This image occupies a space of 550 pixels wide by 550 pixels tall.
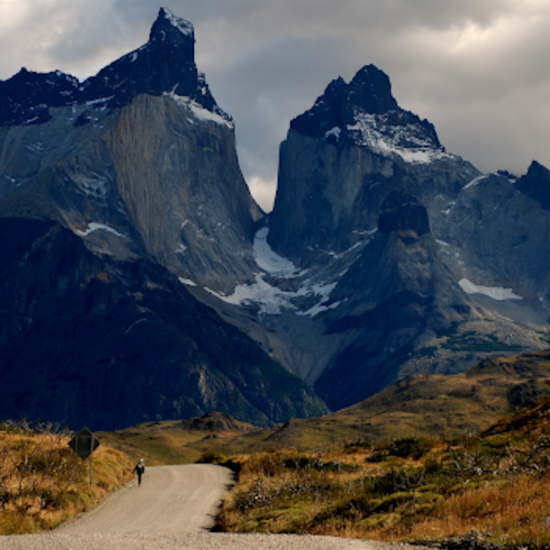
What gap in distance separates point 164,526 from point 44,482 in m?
7.93

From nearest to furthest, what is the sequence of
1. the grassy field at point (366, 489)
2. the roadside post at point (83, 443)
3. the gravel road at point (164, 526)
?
the gravel road at point (164, 526)
the grassy field at point (366, 489)
the roadside post at point (83, 443)

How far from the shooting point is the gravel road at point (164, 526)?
90.1 ft

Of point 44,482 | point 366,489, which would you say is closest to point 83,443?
point 44,482

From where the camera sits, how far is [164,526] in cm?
3719

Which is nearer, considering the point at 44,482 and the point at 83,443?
the point at 44,482

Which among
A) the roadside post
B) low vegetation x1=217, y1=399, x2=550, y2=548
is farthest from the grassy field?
the roadside post

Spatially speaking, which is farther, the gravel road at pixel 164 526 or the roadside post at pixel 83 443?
the roadside post at pixel 83 443

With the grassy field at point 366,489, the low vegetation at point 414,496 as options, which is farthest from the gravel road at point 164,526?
the low vegetation at point 414,496

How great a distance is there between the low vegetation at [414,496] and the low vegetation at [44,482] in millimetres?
7535

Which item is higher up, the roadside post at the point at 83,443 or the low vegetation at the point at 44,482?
the roadside post at the point at 83,443

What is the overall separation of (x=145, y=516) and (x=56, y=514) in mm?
4057

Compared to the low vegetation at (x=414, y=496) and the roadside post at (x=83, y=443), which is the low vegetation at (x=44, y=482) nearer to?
the roadside post at (x=83, y=443)

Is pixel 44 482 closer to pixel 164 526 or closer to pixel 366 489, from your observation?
pixel 164 526

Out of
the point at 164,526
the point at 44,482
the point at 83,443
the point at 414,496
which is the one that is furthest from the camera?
the point at 83,443
